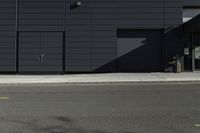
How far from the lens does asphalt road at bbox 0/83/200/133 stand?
862 centimetres

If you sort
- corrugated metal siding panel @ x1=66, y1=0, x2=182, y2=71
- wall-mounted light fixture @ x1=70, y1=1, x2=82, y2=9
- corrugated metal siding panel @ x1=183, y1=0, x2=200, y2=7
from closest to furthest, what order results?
wall-mounted light fixture @ x1=70, y1=1, x2=82, y2=9 → corrugated metal siding panel @ x1=183, y1=0, x2=200, y2=7 → corrugated metal siding panel @ x1=66, y1=0, x2=182, y2=71

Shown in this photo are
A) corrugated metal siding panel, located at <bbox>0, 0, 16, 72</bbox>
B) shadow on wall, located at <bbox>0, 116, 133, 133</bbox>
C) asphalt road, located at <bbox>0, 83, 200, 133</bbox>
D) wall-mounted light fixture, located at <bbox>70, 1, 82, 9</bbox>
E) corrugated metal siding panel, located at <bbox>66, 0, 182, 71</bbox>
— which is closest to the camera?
shadow on wall, located at <bbox>0, 116, 133, 133</bbox>

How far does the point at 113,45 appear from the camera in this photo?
1136 inches

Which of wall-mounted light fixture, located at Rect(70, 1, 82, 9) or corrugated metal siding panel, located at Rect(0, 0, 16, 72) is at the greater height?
wall-mounted light fixture, located at Rect(70, 1, 82, 9)

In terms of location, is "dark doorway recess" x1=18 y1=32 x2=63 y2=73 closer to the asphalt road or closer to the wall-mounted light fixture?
the wall-mounted light fixture

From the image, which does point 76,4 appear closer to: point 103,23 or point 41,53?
point 103,23

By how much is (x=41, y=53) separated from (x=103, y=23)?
5150 mm

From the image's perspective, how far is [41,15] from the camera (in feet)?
95.6

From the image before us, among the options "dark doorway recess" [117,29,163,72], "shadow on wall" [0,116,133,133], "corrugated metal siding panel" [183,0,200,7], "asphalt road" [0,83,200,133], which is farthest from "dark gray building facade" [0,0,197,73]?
"shadow on wall" [0,116,133,133]

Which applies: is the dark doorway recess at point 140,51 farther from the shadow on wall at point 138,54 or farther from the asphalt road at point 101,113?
the asphalt road at point 101,113

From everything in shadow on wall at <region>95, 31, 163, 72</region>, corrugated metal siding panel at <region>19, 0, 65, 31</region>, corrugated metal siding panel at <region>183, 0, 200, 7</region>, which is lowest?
shadow on wall at <region>95, 31, 163, 72</region>

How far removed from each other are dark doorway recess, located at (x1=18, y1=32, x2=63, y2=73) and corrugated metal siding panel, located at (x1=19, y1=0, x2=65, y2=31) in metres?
0.52

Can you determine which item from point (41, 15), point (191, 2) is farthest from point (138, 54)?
point (41, 15)

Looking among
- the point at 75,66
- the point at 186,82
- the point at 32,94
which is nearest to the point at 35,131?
the point at 32,94
